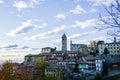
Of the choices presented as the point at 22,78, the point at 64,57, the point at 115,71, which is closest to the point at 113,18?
the point at 22,78

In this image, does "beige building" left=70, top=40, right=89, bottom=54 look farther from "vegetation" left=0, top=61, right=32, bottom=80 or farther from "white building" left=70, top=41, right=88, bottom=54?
"vegetation" left=0, top=61, right=32, bottom=80

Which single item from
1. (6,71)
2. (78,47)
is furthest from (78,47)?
(6,71)

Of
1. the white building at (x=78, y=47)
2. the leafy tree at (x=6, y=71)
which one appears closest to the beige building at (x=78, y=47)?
the white building at (x=78, y=47)

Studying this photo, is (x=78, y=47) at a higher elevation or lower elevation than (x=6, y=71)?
higher

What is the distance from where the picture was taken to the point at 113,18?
7.50m

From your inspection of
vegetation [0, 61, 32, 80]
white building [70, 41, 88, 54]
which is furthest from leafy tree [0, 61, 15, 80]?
white building [70, 41, 88, 54]

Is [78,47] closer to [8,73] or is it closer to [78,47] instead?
[78,47]

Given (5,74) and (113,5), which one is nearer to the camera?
(113,5)

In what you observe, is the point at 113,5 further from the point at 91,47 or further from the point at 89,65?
the point at 91,47

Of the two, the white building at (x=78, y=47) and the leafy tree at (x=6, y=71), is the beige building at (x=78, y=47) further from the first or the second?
the leafy tree at (x=6, y=71)

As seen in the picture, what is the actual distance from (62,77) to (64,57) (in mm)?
36007

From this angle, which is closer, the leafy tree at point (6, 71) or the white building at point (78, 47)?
the leafy tree at point (6, 71)

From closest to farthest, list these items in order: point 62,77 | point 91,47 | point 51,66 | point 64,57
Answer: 1. point 62,77
2. point 51,66
3. point 64,57
4. point 91,47

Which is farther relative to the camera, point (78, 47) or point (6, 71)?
point (78, 47)
